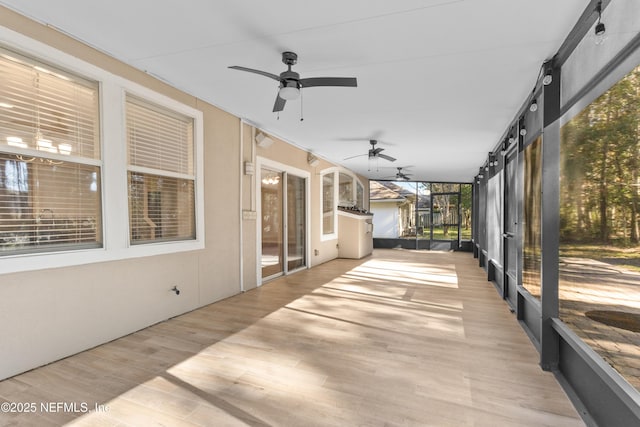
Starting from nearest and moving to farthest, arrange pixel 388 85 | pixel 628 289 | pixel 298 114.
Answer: pixel 628 289 < pixel 388 85 < pixel 298 114

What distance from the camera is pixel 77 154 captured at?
9.18 ft

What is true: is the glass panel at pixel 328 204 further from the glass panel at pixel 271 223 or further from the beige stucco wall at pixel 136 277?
the beige stucco wall at pixel 136 277

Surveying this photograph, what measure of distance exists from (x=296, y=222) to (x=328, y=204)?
5.85 ft

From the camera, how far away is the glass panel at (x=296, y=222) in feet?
21.5

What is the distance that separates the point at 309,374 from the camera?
242cm

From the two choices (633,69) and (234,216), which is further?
(234,216)

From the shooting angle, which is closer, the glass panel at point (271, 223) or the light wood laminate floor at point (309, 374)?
the light wood laminate floor at point (309, 374)

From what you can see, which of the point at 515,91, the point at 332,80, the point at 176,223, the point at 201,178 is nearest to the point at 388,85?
the point at 332,80

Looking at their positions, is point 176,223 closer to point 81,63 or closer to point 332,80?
point 81,63

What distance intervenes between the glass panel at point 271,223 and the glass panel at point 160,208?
1.75 m

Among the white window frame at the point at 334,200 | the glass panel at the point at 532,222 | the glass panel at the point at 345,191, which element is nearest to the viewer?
the glass panel at the point at 532,222

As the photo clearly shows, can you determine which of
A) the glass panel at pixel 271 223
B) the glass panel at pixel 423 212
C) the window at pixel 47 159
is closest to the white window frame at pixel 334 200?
the glass panel at pixel 271 223

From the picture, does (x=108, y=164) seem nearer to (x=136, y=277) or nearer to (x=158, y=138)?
(x=158, y=138)

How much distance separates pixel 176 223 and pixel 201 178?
0.64 m
